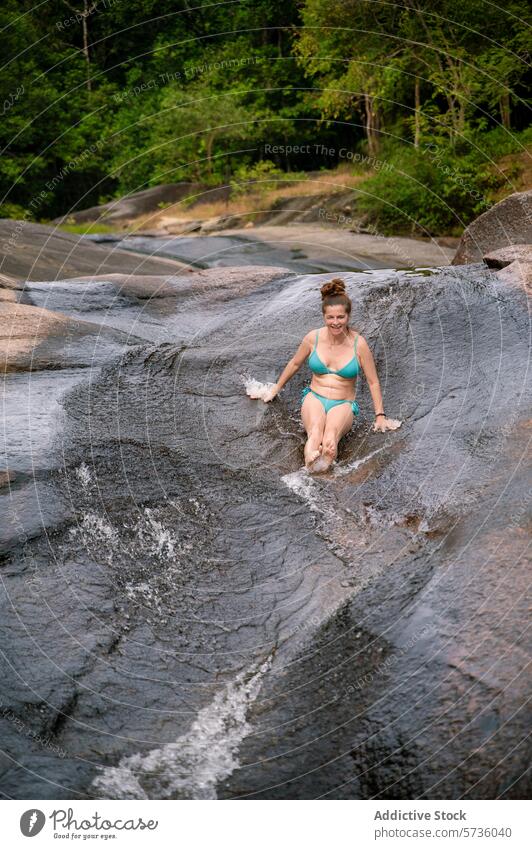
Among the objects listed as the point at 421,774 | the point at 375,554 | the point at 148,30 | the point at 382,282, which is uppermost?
the point at 148,30

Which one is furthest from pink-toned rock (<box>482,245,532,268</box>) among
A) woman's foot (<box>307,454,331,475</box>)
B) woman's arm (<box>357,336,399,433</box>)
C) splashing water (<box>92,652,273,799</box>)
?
splashing water (<box>92,652,273,799</box>)

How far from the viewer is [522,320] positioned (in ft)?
24.4

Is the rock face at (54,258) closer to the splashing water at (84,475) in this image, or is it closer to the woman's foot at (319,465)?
the splashing water at (84,475)

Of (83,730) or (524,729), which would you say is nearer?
(524,729)

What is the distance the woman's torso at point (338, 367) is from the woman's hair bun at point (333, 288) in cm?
43

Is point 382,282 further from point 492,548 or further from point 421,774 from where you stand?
point 421,774

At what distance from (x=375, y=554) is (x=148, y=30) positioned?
3646 cm

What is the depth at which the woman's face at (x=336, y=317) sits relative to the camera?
6559mm

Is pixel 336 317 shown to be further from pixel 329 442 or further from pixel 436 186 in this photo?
pixel 436 186

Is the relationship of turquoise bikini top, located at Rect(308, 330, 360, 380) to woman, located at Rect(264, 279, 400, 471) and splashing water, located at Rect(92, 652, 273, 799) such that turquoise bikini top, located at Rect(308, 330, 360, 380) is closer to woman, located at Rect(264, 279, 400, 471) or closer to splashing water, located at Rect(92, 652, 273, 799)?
woman, located at Rect(264, 279, 400, 471)

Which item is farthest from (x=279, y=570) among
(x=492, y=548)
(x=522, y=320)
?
(x=522, y=320)

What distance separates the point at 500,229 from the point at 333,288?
5.11 metres

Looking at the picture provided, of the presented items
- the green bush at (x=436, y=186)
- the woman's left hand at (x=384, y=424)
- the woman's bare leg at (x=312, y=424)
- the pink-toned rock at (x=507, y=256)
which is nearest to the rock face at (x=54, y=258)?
the woman's bare leg at (x=312, y=424)

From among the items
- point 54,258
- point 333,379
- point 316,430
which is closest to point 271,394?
point 333,379
